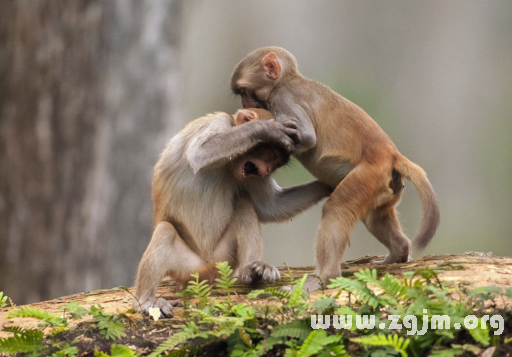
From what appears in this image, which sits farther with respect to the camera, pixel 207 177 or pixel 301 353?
pixel 207 177

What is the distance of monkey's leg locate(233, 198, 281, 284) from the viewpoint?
599 centimetres

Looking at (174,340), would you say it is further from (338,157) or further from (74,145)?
(74,145)

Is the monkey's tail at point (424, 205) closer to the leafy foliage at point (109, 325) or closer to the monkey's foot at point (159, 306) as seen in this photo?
the monkey's foot at point (159, 306)

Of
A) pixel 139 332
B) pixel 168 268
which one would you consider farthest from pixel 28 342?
pixel 168 268

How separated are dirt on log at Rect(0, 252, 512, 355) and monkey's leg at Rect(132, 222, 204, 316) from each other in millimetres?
204

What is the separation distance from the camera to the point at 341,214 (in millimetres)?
5883

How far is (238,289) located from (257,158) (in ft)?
4.88

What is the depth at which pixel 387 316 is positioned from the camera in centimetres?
433

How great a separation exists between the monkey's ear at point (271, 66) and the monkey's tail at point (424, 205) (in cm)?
194

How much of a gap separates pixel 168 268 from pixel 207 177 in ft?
3.84

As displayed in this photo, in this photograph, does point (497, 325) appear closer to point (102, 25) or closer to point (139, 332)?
point (139, 332)

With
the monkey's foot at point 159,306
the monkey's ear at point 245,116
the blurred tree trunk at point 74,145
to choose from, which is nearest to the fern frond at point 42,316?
the monkey's foot at point 159,306

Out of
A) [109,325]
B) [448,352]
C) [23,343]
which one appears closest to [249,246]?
[109,325]

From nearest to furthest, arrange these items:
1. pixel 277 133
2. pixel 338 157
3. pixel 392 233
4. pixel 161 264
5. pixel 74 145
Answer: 1. pixel 161 264
2. pixel 277 133
3. pixel 338 157
4. pixel 392 233
5. pixel 74 145
